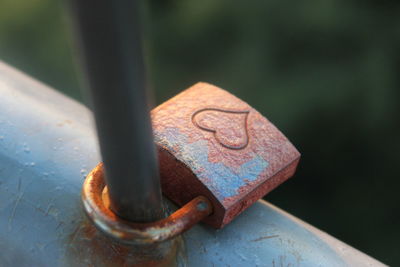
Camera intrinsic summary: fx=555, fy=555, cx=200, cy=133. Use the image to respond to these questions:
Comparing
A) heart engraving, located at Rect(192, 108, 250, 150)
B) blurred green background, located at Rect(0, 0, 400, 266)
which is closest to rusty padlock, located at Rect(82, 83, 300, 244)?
heart engraving, located at Rect(192, 108, 250, 150)

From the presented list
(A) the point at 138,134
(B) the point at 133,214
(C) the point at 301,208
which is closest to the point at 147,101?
(A) the point at 138,134

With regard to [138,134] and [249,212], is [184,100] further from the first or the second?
[138,134]

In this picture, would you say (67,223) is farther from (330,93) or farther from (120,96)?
(330,93)

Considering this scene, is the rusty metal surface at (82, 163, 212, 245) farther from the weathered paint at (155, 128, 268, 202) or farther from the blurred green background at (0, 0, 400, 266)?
the blurred green background at (0, 0, 400, 266)

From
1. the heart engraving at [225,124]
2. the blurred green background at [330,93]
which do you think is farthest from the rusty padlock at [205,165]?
the blurred green background at [330,93]

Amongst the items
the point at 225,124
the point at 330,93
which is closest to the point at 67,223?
the point at 225,124

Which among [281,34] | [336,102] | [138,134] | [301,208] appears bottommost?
[301,208]

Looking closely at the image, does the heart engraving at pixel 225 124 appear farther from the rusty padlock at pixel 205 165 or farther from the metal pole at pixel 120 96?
the metal pole at pixel 120 96
